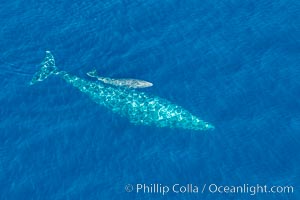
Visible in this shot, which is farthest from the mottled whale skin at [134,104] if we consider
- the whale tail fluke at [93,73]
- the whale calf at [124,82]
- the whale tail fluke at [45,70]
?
the whale tail fluke at [93,73]

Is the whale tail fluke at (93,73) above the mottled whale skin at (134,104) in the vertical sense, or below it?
above

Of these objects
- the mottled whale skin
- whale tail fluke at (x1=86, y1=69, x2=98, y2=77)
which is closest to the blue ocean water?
the mottled whale skin

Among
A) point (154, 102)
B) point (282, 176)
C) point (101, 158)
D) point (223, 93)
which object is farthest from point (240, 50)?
point (101, 158)

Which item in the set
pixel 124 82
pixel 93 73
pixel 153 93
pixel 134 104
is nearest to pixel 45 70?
pixel 93 73

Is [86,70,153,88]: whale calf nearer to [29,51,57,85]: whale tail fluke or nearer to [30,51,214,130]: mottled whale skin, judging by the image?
[30,51,214,130]: mottled whale skin

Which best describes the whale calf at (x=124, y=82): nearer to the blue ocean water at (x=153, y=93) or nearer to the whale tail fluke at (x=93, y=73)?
the whale tail fluke at (x=93, y=73)

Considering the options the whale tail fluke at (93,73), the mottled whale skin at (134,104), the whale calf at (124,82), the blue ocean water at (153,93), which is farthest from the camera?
the whale tail fluke at (93,73)
